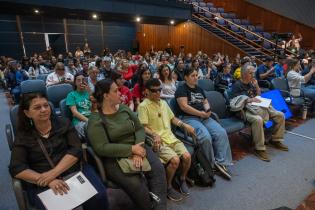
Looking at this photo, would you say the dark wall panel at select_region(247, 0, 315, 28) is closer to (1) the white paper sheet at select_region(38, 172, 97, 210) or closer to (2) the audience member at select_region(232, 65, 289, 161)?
(2) the audience member at select_region(232, 65, 289, 161)

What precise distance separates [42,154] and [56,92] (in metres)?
1.98

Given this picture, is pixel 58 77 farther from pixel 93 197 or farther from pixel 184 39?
pixel 184 39

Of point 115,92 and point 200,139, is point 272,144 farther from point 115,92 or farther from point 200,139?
point 115,92

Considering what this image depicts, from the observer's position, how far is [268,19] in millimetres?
11883

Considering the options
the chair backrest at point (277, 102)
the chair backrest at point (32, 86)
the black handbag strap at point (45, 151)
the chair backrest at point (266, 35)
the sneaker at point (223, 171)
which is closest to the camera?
the black handbag strap at point (45, 151)

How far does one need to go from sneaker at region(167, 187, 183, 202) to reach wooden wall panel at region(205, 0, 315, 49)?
11.5m

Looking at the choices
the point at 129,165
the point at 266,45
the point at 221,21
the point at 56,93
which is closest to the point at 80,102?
the point at 56,93

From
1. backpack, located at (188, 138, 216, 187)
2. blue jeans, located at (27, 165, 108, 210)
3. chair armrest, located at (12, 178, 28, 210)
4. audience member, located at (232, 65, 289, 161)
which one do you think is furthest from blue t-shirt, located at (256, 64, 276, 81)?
chair armrest, located at (12, 178, 28, 210)

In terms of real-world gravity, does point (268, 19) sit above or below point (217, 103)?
above

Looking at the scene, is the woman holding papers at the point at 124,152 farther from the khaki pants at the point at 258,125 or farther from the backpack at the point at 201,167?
the khaki pants at the point at 258,125

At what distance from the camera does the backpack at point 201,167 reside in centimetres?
226

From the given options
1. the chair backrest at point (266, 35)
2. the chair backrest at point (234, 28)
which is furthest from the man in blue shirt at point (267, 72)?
the chair backrest at point (266, 35)

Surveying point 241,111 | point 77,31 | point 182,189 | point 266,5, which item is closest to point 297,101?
point 241,111

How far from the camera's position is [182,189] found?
2.19 meters
